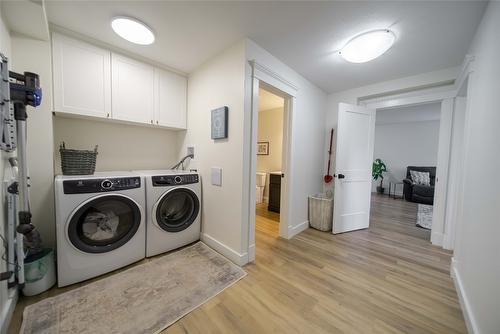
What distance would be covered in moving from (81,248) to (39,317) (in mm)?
449

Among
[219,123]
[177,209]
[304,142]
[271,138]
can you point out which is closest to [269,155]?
[271,138]

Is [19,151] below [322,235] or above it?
above

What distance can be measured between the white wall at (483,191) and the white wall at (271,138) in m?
2.96

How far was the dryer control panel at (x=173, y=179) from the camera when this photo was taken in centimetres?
195

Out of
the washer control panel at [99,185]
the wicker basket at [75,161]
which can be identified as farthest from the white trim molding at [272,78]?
the wicker basket at [75,161]

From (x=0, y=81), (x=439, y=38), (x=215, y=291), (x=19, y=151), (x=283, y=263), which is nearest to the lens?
(x=0, y=81)

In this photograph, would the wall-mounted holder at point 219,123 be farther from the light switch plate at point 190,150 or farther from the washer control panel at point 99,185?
the washer control panel at point 99,185

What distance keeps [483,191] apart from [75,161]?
3166 millimetres

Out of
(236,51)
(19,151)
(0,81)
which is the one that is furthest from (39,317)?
(236,51)

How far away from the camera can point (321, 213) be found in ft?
9.26

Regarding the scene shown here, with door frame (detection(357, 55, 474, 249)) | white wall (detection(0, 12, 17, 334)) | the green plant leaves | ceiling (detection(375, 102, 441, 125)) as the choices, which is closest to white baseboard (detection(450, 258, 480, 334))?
door frame (detection(357, 55, 474, 249))

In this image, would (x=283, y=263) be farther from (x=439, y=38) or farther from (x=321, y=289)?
(x=439, y=38)

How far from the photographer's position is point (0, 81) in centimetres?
93

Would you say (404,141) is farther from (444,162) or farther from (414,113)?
(444,162)
